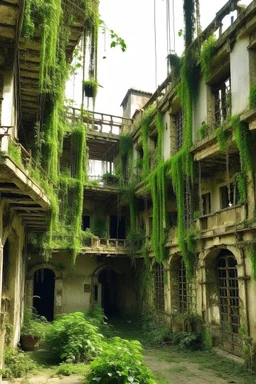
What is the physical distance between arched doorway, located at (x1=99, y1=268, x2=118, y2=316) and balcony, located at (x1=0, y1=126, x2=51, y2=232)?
616 inches

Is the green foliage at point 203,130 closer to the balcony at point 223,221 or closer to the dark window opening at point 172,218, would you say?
the balcony at point 223,221

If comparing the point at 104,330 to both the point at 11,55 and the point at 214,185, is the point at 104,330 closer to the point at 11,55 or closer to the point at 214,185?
the point at 214,185

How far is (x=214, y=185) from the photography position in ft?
51.9

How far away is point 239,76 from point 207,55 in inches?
83.9

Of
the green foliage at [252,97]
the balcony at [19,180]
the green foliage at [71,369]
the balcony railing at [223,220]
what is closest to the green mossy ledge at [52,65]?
the balcony at [19,180]

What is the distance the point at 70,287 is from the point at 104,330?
4451mm

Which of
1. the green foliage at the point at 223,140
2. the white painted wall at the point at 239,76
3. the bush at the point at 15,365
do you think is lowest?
the bush at the point at 15,365

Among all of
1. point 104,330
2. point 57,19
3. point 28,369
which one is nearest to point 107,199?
point 104,330

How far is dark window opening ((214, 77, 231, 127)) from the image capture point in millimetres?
14220

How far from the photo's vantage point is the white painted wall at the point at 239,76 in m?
12.3

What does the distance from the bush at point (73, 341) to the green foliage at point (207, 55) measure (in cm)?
1031

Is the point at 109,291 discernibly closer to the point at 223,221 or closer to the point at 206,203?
the point at 206,203

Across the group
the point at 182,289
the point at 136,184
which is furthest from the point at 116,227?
the point at 182,289

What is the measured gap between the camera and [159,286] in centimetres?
1962
